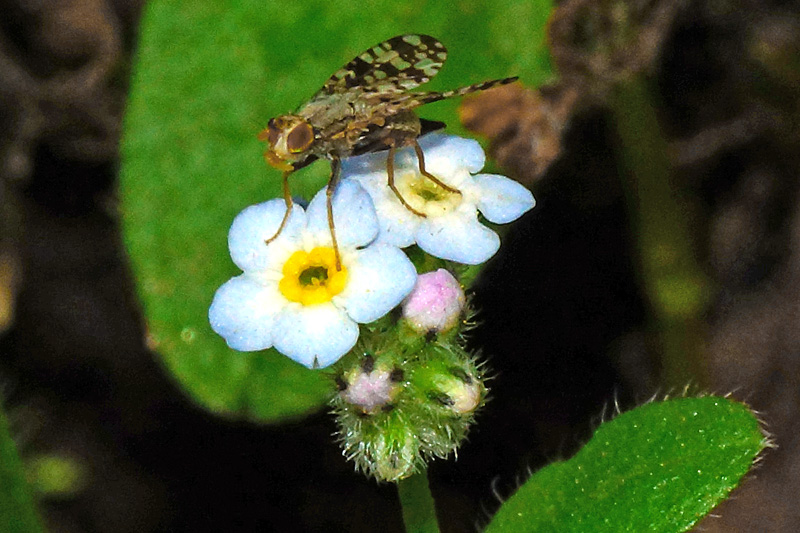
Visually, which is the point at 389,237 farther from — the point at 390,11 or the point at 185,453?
the point at 185,453

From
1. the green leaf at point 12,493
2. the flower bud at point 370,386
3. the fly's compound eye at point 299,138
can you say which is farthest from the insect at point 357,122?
the green leaf at point 12,493

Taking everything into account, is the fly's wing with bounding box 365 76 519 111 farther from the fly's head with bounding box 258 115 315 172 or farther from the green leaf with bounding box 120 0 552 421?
the green leaf with bounding box 120 0 552 421

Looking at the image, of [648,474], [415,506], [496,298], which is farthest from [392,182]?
[496,298]

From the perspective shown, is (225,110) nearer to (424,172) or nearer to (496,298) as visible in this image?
(424,172)

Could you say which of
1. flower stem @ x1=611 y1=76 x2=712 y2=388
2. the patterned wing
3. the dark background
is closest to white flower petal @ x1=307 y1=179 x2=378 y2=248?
the patterned wing

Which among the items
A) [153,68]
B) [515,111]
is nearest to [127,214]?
[153,68]
